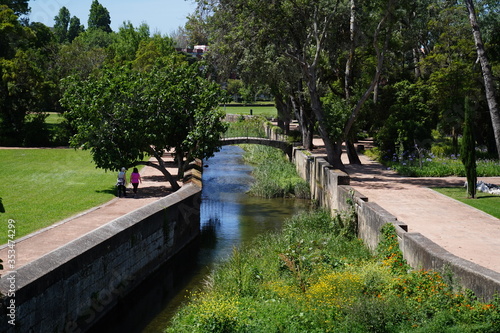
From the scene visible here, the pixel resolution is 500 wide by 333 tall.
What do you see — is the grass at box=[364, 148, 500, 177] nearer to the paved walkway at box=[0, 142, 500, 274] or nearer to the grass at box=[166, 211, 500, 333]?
the paved walkway at box=[0, 142, 500, 274]

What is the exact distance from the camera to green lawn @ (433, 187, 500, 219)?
21.2m

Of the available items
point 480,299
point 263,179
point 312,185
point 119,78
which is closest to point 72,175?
point 119,78

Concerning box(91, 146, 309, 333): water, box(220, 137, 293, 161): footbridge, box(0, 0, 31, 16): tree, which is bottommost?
box(91, 146, 309, 333): water

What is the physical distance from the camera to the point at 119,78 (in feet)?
82.1

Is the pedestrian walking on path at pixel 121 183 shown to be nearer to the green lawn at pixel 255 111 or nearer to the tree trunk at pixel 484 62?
the tree trunk at pixel 484 62

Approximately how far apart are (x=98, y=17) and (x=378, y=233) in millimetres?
144015

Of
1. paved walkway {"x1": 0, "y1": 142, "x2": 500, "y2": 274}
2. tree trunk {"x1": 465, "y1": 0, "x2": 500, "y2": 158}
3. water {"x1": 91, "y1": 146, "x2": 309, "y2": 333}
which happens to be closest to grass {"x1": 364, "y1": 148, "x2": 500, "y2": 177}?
paved walkway {"x1": 0, "y1": 142, "x2": 500, "y2": 274}

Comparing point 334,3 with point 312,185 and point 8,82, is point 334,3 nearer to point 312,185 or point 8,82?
point 312,185

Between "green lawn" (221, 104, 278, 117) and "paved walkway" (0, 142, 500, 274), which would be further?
"green lawn" (221, 104, 278, 117)

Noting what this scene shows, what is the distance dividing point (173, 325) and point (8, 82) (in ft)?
104

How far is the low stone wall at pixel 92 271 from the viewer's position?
1050 centimetres

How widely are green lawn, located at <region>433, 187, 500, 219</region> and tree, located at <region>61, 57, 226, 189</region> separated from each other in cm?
976

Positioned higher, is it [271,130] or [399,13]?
[399,13]

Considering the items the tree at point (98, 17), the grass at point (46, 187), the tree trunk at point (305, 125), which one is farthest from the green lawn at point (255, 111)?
the tree at point (98, 17)
